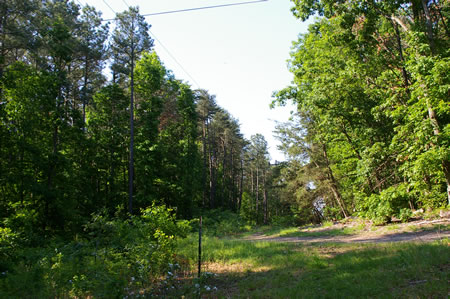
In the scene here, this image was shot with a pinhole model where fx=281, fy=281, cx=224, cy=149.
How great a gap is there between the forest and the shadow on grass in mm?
1809

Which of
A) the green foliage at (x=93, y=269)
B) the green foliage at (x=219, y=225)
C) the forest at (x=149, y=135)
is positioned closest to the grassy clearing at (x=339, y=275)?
the green foliage at (x=93, y=269)

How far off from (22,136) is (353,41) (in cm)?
1541

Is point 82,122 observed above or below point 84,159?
above

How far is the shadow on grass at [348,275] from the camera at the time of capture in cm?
455

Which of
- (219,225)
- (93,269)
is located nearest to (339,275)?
(93,269)

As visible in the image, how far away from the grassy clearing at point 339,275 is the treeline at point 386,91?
3.15 meters

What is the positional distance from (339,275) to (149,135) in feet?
68.7

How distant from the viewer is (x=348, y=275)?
17.8ft

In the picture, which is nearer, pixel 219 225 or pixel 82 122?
pixel 82 122

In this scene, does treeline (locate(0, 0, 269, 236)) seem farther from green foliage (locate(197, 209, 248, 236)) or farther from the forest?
green foliage (locate(197, 209, 248, 236))

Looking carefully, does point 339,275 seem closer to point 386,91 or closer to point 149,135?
point 386,91

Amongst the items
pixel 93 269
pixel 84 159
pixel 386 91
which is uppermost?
pixel 386 91

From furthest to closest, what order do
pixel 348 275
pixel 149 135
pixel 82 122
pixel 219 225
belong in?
1. pixel 219 225
2. pixel 149 135
3. pixel 82 122
4. pixel 348 275

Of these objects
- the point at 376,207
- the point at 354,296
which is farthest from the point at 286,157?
the point at 354,296
